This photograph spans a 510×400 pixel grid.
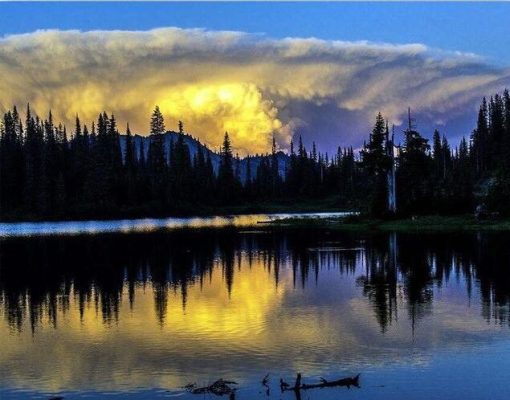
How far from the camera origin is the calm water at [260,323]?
17250 millimetres

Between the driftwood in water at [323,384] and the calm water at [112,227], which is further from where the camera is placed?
the calm water at [112,227]

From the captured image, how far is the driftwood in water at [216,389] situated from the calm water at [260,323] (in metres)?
0.32

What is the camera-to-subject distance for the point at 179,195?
527ft

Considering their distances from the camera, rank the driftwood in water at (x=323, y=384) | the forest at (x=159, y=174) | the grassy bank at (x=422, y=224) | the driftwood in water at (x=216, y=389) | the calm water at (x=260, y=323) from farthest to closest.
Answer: the forest at (x=159, y=174) < the grassy bank at (x=422, y=224) < the calm water at (x=260, y=323) < the driftwood in water at (x=216, y=389) < the driftwood in water at (x=323, y=384)

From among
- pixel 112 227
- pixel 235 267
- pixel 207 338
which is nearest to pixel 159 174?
pixel 112 227

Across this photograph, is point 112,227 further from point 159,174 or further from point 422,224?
point 159,174

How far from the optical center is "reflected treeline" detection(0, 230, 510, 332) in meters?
29.4

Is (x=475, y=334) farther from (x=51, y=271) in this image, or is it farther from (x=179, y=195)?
(x=179, y=195)

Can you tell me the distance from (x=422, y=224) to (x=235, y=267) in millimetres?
36789

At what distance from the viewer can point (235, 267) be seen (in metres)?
43.5

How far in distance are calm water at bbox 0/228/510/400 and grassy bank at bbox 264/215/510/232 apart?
18.6m

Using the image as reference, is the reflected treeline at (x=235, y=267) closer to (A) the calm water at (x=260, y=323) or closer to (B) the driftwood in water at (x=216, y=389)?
(A) the calm water at (x=260, y=323)

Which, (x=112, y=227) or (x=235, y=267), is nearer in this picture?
(x=235, y=267)

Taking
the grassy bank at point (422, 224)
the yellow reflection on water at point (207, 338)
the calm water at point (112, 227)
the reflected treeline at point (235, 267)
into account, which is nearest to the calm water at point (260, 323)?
the yellow reflection on water at point (207, 338)
